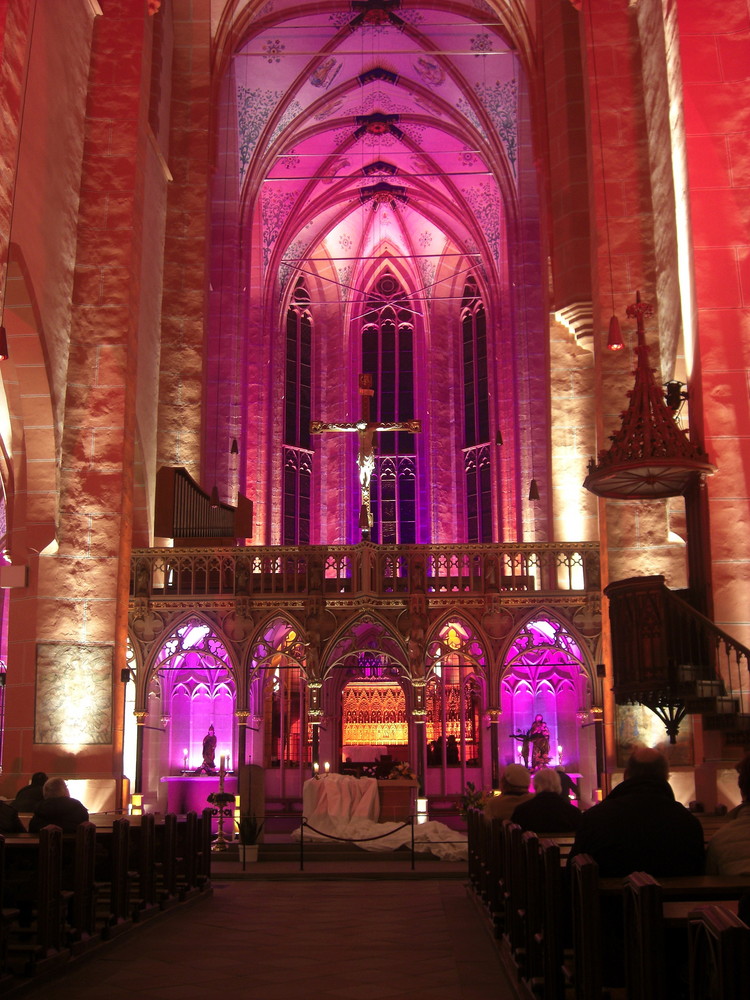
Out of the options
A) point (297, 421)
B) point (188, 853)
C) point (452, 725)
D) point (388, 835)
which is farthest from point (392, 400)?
point (188, 853)

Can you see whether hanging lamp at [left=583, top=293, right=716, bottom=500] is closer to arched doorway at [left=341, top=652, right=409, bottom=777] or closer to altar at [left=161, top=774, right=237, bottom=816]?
altar at [left=161, top=774, right=237, bottom=816]

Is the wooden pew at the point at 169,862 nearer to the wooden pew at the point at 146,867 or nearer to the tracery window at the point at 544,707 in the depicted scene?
the wooden pew at the point at 146,867

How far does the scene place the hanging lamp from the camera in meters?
11.1

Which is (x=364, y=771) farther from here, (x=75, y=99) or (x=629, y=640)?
(x=75, y=99)

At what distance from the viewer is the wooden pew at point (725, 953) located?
2.64 m

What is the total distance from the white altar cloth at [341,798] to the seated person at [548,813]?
7.54 m

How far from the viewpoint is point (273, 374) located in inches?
1241

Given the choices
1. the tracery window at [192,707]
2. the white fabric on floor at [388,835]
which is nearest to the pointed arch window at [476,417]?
the tracery window at [192,707]

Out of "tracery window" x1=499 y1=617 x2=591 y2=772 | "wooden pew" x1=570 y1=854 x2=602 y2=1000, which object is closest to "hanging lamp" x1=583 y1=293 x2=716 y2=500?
"wooden pew" x1=570 y1=854 x2=602 y2=1000

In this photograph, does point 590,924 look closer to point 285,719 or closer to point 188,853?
point 188,853

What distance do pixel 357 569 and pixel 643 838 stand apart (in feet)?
40.3

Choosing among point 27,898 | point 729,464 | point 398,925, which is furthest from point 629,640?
point 27,898

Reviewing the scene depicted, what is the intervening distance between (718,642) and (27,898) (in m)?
6.70

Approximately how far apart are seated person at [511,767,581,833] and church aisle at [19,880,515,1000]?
809 mm
